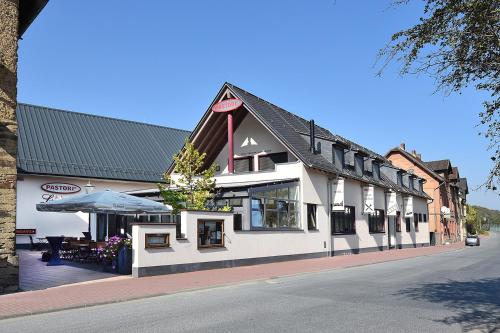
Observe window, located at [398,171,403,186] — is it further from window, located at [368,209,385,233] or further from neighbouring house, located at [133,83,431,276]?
window, located at [368,209,385,233]

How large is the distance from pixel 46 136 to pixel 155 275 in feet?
64.7

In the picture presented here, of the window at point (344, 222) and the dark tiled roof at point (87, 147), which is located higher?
the dark tiled roof at point (87, 147)

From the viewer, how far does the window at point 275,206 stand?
21672mm

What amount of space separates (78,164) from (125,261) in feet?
55.3

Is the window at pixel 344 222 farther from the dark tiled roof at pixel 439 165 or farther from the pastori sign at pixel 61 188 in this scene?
the dark tiled roof at pixel 439 165

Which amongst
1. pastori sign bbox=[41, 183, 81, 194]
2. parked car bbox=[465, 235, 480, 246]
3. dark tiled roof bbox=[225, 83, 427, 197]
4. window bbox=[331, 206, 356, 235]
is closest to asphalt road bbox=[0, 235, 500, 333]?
dark tiled roof bbox=[225, 83, 427, 197]

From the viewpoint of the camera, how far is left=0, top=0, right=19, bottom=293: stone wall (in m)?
11.9

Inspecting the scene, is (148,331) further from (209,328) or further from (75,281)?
(75,281)

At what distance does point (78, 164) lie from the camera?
102ft

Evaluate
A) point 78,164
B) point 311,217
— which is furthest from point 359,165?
point 78,164

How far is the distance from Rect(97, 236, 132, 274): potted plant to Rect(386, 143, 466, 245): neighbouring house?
3691 cm

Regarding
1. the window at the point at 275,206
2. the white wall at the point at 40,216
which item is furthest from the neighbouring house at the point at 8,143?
the white wall at the point at 40,216

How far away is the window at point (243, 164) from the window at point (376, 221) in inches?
357

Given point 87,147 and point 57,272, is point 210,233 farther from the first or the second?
point 87,147
